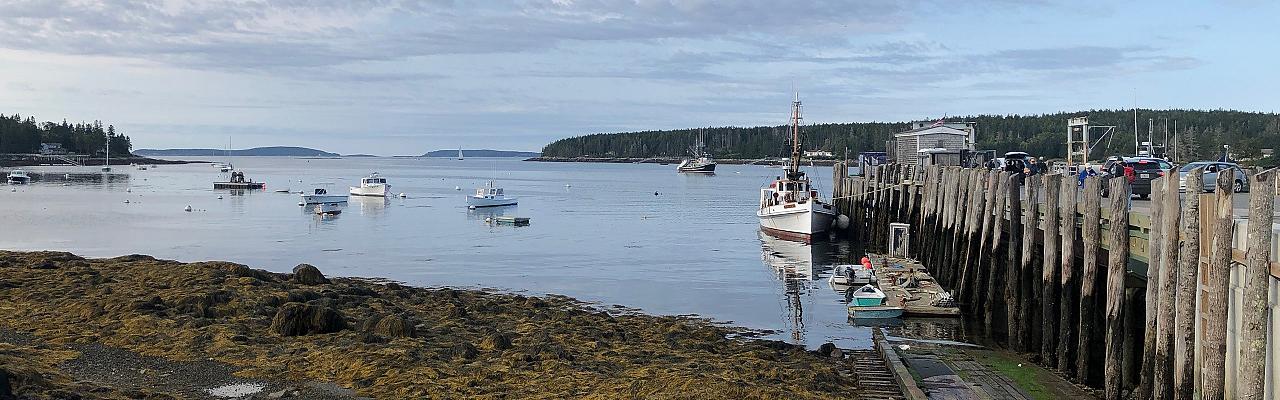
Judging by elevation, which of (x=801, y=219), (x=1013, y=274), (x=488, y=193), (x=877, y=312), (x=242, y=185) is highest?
(x=1013, y=274)

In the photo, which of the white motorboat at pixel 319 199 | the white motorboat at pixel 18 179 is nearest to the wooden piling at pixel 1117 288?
the white motorboat at pixel 319 199

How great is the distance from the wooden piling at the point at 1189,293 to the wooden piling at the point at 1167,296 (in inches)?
15.8

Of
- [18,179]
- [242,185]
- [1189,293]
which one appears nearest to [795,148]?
[1189,293]

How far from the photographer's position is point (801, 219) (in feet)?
161

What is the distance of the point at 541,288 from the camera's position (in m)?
32.6

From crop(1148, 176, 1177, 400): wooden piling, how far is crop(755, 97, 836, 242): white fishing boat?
116 feet

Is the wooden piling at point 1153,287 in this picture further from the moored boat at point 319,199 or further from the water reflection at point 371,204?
the moored boat at point 319,199

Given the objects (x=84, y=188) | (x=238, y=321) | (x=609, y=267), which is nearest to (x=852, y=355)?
(x=238, y=321)

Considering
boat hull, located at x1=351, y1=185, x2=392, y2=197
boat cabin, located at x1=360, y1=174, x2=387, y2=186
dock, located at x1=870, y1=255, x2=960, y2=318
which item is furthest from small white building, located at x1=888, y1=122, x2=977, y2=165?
boat cabin, located at x1=360, y1=174, x2=387, y2=186

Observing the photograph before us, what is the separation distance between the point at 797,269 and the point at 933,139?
2375 centimetres

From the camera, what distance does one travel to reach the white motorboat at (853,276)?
98.6 ft

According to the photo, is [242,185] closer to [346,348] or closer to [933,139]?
[933,139]

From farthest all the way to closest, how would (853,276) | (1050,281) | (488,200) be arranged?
1. (488,200)
2. (853,276)
3. (1050,281)

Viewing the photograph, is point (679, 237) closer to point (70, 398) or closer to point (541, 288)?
point (541, 288)
